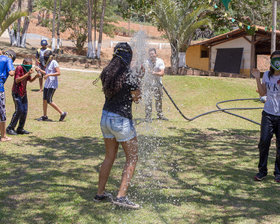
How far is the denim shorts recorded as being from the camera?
396 cm

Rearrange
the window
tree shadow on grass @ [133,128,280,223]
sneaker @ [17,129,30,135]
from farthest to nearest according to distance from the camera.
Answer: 1. the window
2. sneaker @ [17,129,30,135]
3. tree shadow on grass @ [133,128,280,223]

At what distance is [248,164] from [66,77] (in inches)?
527

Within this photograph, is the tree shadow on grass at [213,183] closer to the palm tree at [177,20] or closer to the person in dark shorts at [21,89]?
the person in dark shorts at [21,89]

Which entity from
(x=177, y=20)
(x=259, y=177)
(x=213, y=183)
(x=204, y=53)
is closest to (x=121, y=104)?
(x=213, y=183)

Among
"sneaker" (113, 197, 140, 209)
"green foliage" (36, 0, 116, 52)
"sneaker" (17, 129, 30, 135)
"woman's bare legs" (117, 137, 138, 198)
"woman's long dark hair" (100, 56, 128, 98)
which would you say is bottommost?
"sneaker" (17, 129, 30, 135)

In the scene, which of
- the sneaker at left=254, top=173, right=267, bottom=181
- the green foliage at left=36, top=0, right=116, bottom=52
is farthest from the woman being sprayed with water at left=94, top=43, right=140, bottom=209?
the green foliage at left=36, top=0, right=116, bottom=52

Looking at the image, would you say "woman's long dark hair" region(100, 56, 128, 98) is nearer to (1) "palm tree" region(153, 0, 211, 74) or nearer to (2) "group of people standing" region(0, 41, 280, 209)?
(2) "group of people standing" region(0, 41, 280, 209)

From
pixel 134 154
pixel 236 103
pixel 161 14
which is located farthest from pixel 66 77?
pixel 134 154

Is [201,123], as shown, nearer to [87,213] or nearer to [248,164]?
[248,164]

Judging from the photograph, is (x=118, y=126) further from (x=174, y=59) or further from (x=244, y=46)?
(x=244, y=46)

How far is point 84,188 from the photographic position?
476 cm

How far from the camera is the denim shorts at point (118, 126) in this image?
13.0 feet

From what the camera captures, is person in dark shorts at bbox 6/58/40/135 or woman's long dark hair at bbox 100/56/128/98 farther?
person in dark shorts at bbox 6/58/40/135

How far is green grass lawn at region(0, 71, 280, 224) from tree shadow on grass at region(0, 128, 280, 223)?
0.01 m
